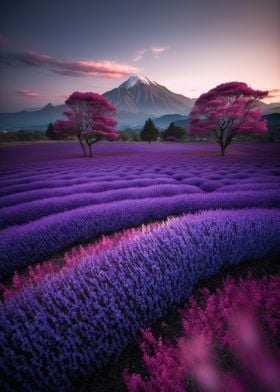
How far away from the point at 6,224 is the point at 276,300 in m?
4.63

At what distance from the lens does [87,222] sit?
332 cm

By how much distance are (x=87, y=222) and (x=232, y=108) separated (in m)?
19.7

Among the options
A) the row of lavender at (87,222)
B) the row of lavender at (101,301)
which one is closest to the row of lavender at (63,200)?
the row of lavender at (87,222)

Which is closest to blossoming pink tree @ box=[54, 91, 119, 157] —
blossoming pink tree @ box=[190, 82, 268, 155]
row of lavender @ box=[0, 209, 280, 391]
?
blossoming pink tree @ box=[190, 82, 268, 155]

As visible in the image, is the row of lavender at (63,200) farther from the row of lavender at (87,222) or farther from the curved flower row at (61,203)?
the row of lavender at (87,222)

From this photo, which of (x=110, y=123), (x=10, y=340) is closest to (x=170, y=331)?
(x=10, y=340)

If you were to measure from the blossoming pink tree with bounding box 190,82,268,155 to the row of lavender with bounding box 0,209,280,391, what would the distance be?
788 inches

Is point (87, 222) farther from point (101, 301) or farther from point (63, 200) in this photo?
point (101, 301)

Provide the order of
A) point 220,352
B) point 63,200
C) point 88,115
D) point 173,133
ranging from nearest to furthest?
point 220,352 → point 63,200 → point 88,115 → point 173,133

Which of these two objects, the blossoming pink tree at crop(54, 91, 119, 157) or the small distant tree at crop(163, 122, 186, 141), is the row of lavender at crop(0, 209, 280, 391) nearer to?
the blossoming pink tree at crop(54, 91, 119, 157)

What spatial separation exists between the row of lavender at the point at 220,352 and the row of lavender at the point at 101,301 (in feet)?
0.58

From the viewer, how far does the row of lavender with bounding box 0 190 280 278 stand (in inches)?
106

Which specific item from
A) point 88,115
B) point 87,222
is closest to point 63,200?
point 87,222

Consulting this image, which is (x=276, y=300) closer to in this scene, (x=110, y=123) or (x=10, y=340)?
(x=10, y=340)
